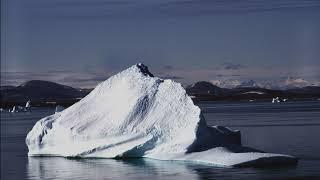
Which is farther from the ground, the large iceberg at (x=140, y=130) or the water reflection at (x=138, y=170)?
the large iceberg at (x=140, y=130)

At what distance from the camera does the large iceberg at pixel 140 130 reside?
21.1 m

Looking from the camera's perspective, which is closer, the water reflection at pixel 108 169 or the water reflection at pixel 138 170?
the water reflection at pixel 138 170

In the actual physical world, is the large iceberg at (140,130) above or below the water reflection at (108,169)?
above

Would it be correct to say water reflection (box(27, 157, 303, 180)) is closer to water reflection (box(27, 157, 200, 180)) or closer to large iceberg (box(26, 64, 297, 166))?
water reflection (box(27, 157, 200, 180))

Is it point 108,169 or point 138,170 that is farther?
point 108,169

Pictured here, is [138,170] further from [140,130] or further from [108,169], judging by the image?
[140,130]

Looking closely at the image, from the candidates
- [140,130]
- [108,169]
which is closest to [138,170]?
A: [108,169]

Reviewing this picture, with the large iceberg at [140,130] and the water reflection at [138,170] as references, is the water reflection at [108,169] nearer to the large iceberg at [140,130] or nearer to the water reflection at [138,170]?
the water reflection at [138,170]

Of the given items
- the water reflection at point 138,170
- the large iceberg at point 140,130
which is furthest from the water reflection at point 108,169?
the large iceberg at point 140,130

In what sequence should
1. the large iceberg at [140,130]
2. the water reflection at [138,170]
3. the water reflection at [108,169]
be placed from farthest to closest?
the large iceberg at [140,130]
the water reflection at [108,169]
the water reflection at [138,170]

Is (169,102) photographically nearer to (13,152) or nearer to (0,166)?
(0,166)

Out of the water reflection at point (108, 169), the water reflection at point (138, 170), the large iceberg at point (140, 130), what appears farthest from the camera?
the large iceberg at point (140, 130)

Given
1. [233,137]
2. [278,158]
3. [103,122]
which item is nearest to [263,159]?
[278,158]

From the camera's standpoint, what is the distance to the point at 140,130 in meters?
22.5
